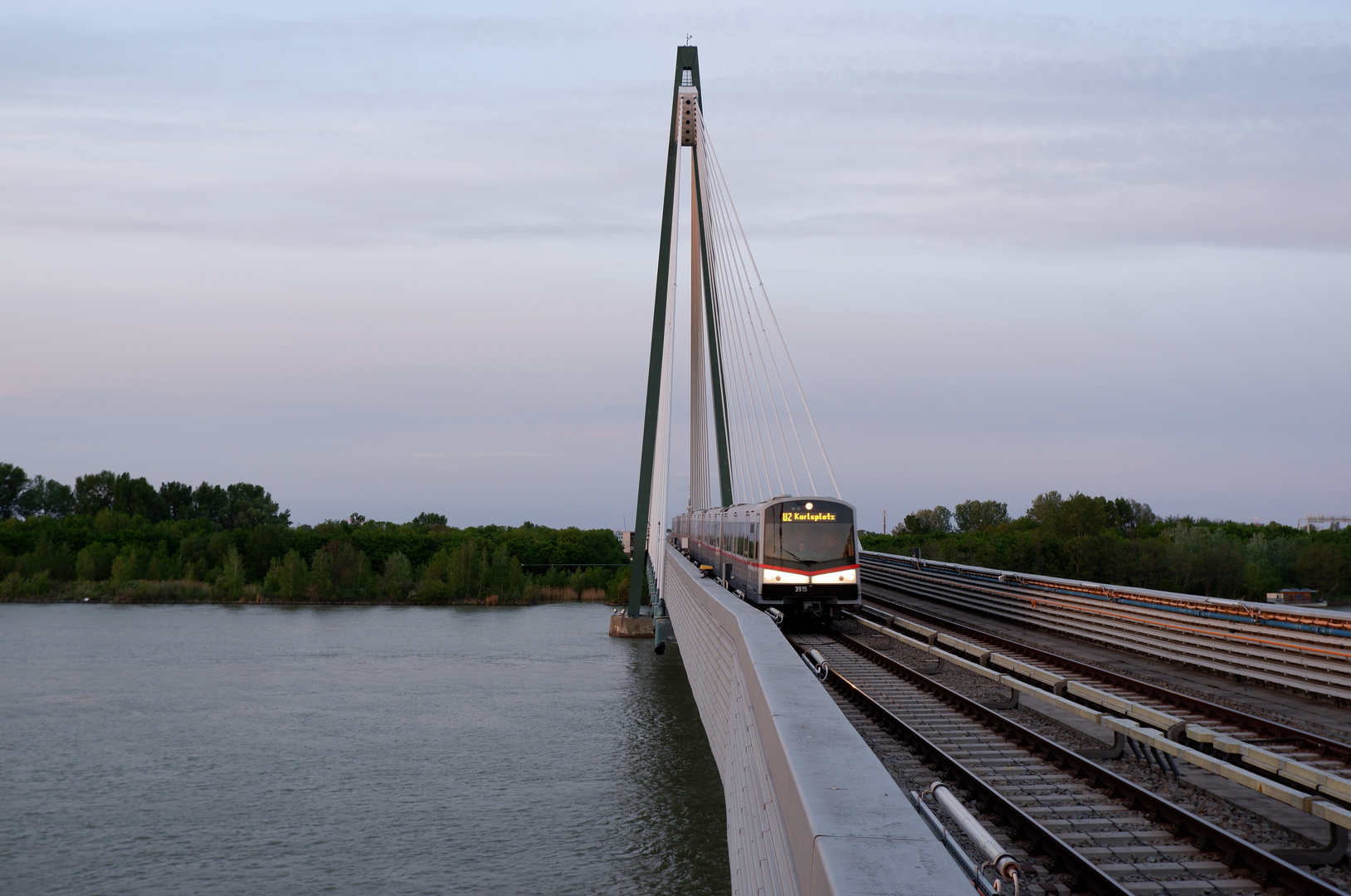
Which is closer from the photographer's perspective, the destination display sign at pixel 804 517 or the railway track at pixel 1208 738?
the railway track at pixel 1208 738

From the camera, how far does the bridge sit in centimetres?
443

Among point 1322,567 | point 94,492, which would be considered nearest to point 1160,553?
point 1322,567

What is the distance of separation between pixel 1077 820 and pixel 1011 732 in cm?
328

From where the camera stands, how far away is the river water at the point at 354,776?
57.7 feet

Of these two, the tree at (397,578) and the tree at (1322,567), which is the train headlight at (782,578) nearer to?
the tree at (1322,567)

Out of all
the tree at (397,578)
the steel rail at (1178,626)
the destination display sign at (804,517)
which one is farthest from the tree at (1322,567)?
the tree at (397,578)

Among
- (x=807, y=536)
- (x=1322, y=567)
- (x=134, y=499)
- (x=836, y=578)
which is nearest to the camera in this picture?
(x=807, y=536)

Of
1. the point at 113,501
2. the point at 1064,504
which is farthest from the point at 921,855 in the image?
the point at 113,501

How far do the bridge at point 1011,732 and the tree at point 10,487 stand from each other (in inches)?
5401

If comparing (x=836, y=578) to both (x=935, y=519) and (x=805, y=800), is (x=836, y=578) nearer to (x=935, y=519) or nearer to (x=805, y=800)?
(x=805, y=800)

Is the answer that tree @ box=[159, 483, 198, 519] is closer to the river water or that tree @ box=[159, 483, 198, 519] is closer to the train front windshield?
the river water

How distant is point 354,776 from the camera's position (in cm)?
2386

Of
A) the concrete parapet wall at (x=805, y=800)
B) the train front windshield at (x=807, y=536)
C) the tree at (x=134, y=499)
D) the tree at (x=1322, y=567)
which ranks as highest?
the tree at (x=134, y=499)

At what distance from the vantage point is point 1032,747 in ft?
33.6
